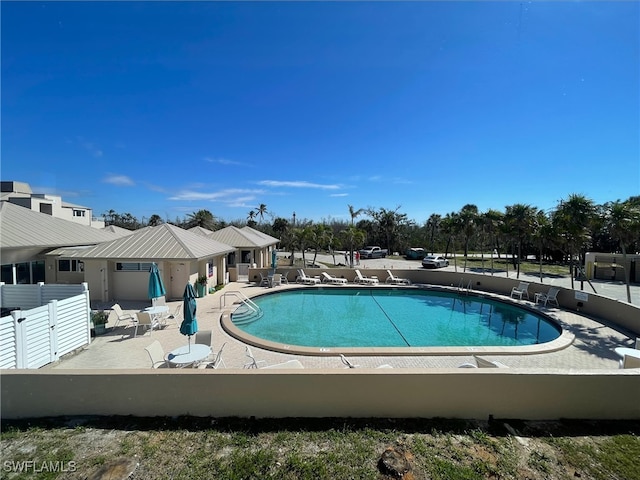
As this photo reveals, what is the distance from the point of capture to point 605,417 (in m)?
5.06

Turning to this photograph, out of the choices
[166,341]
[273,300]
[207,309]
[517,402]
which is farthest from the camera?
[273,300]

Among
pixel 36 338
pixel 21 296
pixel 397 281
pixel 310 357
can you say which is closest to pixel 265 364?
pixel 310 357

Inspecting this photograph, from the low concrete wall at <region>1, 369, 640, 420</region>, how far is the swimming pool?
12.9ft

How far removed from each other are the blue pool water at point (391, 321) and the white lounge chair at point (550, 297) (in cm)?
108

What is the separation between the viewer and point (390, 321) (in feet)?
43.8

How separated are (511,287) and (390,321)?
8592 millimetres

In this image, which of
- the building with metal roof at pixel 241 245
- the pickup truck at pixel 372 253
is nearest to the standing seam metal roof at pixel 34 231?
the building with metal roof at pixel 241 245

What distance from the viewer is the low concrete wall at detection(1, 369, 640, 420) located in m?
4.86

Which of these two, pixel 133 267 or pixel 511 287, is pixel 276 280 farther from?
pixel 511 287

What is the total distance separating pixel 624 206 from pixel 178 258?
20019 millimetres

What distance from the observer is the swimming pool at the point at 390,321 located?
10922mm

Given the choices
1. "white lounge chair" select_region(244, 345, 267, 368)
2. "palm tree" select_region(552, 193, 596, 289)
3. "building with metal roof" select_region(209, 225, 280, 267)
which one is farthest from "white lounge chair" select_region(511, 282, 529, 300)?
"building with metal roof" select_region(209, 225, 280, 267)

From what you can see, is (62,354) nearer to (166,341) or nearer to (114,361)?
(114,361)

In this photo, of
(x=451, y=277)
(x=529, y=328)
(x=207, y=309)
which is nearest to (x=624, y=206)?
(x=529, y=328)
